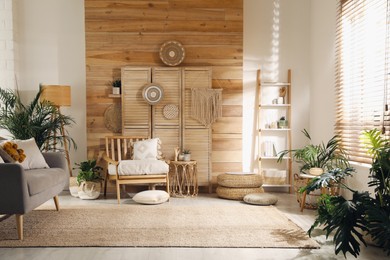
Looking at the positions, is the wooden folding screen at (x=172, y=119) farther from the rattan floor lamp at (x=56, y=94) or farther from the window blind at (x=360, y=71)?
the window blind at (x=360, y=71)

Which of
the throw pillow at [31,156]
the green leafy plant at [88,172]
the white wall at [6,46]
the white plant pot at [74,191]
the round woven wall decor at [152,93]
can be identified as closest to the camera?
the throw pillow at [31,156]

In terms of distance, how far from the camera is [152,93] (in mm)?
5301

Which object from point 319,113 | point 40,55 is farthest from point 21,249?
point 319,113

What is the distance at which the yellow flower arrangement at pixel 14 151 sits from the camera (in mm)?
3722

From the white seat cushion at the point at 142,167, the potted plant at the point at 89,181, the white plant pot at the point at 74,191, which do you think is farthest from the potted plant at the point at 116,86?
the white plant pot at the point at 74,191

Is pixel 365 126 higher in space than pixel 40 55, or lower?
lower

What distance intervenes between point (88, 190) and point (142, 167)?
2.85ft

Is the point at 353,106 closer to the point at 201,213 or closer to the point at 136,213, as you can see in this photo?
the point at 201,213

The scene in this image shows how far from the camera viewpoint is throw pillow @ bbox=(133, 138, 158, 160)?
5.03 m

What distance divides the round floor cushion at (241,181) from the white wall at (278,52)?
624 mm

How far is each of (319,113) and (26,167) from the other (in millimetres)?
3837

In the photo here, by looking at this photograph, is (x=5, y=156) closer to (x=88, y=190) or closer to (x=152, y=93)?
(x=88, y=190)

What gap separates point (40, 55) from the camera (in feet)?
18.3

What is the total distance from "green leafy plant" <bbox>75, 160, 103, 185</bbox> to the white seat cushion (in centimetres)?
58
